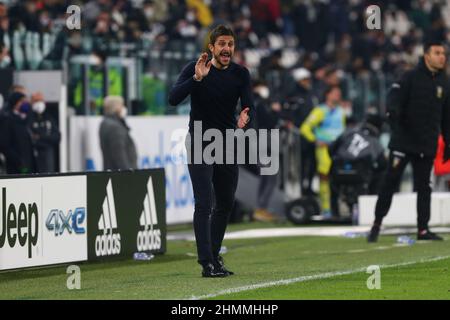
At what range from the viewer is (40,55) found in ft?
68.1

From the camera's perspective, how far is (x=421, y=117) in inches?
663

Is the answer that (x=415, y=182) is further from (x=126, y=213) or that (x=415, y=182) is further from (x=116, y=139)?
(x=116, y=139)

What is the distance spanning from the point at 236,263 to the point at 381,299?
14.3 ft

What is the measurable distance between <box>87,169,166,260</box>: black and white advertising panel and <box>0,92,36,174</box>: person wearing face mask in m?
3.94

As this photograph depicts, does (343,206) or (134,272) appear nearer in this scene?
(134,272)

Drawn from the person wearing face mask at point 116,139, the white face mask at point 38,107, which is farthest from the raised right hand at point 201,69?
the white face mask at point 38,107

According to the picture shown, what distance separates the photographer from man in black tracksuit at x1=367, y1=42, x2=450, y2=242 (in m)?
16.8

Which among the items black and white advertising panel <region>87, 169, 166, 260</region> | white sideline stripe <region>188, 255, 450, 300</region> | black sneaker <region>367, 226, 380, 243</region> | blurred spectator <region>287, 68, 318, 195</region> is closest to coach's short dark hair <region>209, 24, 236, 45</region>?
white sideline stripe <region>188, 255, 450, 300</region>

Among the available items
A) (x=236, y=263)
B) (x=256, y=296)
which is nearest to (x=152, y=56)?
(x=236, y=263)

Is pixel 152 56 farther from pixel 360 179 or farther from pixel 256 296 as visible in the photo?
pixel 256 296

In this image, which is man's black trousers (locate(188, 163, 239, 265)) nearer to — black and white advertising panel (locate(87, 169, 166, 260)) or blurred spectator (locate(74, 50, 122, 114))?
black and white advertising panel (locate(87, 169, 166, 260))

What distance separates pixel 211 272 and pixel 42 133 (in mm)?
8264

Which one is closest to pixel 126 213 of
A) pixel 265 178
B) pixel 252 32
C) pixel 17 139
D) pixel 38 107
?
pixel 17 139

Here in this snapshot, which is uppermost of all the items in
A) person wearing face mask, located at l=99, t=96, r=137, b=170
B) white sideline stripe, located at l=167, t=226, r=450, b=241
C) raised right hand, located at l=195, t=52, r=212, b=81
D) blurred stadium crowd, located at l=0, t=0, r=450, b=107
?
blurred stadium crowd, located at l=0, t=0, r=450, b=107
